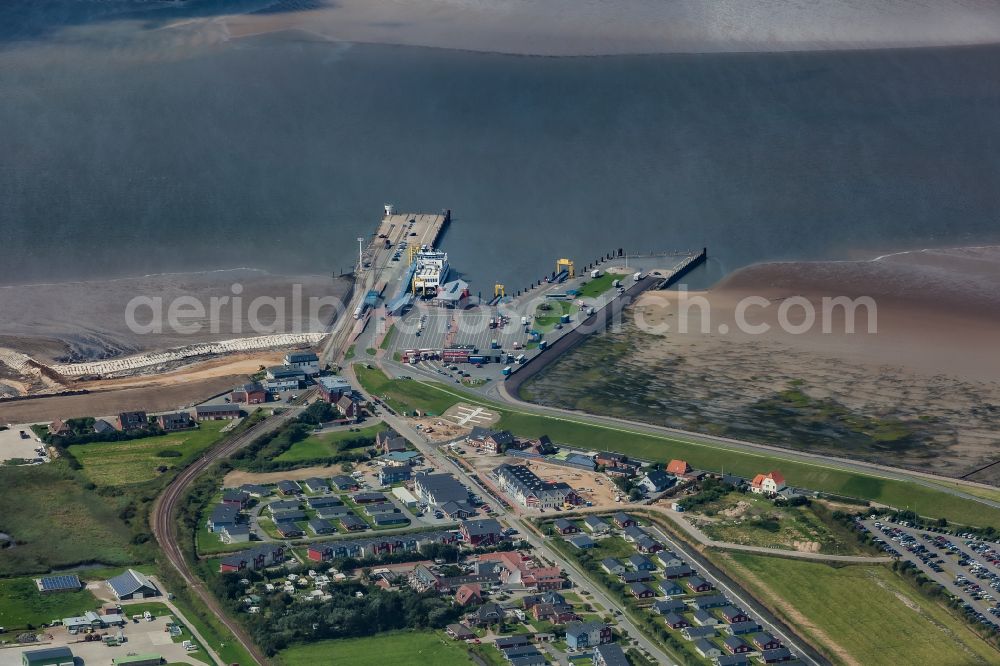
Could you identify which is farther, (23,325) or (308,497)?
(23,325)

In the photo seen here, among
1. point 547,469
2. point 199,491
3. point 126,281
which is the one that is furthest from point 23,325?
point 547,469

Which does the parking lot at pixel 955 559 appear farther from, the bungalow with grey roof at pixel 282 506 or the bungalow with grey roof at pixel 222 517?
the bungalow with grey roof at pixel 222 517

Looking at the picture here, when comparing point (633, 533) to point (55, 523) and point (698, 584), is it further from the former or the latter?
point (55, 523)

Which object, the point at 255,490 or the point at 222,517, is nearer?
the point at 222,517

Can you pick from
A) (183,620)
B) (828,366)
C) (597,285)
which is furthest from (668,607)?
A: (597,285)

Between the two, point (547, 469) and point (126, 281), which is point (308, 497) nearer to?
point (547, 469)

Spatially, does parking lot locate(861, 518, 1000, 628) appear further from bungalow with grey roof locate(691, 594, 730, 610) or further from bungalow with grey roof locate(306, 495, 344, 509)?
bungalow with grey roof locate(306, 495, 344, 509)
